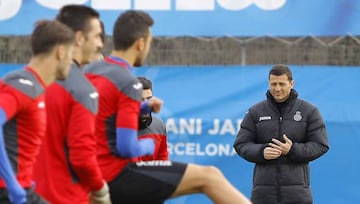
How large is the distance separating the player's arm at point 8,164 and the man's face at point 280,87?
4.08 m

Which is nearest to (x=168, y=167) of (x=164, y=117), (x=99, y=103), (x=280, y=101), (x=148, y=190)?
(x=148, y=190)

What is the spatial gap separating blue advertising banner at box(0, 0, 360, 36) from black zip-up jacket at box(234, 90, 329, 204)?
2063 mm

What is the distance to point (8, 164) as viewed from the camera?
5398mm

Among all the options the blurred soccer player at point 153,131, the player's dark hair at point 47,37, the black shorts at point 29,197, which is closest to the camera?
the black shorts at point 29,197

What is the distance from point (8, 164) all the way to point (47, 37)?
81cm

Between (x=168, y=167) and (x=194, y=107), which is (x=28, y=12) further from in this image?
(x=168, y=167)

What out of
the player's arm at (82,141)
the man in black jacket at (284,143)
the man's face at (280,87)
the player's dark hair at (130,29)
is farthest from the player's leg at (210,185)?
the man's face at (280,87)

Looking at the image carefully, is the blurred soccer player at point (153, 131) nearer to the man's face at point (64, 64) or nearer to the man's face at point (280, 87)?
the man's face at point (280, 87)

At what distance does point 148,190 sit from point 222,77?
4968 millimetres

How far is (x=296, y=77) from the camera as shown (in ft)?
37.0

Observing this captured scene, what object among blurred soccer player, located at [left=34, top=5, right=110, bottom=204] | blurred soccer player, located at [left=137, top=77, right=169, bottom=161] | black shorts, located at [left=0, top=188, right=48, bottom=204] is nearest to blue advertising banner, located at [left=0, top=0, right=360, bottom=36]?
blurred soccer player, located at [left=137, top=77, right=169, bottom=161]

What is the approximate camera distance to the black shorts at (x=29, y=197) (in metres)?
5.59

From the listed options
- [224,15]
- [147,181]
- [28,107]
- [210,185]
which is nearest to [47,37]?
[28,107]

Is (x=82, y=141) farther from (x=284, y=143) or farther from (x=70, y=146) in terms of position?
(x=284, y=143)
